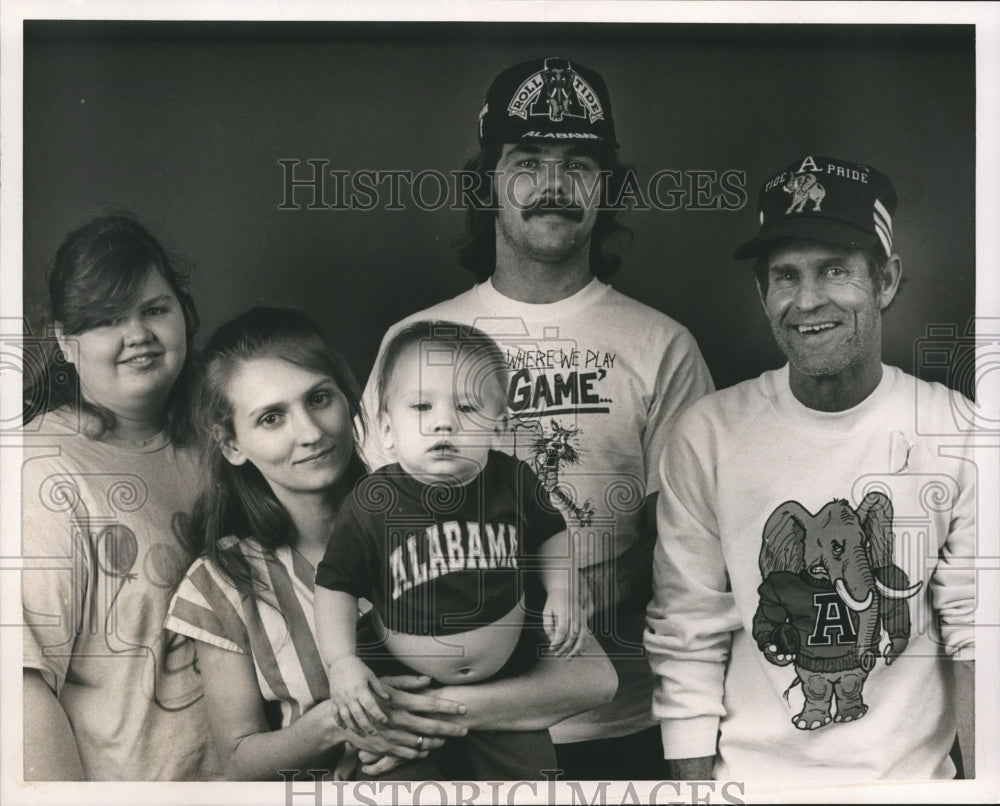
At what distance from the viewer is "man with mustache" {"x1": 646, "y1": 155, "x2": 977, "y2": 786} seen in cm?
211

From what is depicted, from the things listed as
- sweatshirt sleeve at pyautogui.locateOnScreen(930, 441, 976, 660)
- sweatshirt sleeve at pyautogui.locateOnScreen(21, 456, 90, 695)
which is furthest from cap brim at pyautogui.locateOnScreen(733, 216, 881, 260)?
sweatshirt sleeve at pyautogui.locateOnScreen(21, 456, 90, 695)

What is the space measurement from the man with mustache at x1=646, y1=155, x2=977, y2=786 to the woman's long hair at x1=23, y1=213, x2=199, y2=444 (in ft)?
3.39

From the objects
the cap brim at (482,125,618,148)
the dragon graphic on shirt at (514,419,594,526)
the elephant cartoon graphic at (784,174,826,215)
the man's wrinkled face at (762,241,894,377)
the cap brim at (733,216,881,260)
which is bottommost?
the dragon graphic on shirt at (514,419,594,526)

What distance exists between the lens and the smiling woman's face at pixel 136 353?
2.10 meters

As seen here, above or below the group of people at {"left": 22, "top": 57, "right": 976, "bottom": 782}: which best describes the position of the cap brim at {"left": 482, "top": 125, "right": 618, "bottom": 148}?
above

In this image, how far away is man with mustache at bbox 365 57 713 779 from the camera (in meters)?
2.10

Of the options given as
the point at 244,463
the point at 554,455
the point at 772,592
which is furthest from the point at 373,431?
the point at 772,592

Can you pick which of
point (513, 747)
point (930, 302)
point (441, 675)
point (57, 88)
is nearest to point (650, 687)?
point (513, 747)

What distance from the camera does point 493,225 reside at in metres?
2.13

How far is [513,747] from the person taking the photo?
2.09m

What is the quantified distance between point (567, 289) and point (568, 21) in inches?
22.6

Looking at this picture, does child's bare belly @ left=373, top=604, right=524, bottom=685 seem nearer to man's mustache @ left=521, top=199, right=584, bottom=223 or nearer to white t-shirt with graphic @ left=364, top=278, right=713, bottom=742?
white t-shirt with graphic @ left=364, top=278, right=713, bottom=742

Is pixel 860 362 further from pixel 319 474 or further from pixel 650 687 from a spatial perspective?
pixel 319 474

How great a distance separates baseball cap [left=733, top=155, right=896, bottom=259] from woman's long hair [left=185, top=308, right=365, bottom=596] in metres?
0.90
